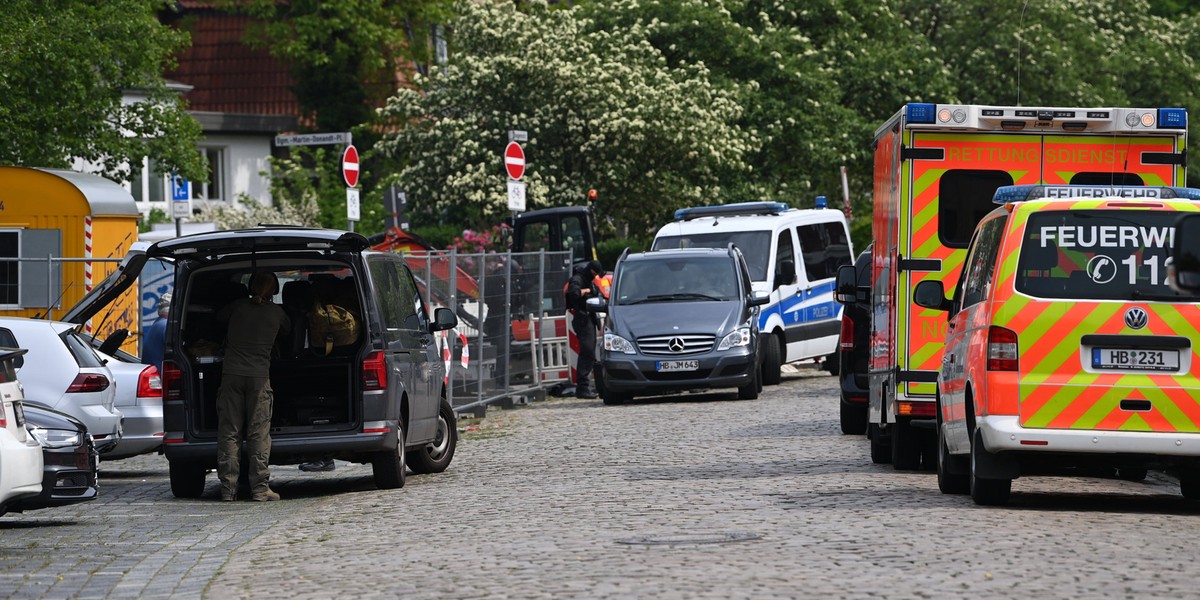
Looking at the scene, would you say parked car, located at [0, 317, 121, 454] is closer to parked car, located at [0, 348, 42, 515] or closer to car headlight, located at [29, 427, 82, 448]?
car headlight, located at [29, 427, 82, 448]

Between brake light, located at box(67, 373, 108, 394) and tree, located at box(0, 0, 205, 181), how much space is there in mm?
10305

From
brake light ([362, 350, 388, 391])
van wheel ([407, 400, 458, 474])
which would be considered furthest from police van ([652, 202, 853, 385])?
brake light ([362, 350, 388, 391])

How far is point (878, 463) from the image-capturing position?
16.2 metres

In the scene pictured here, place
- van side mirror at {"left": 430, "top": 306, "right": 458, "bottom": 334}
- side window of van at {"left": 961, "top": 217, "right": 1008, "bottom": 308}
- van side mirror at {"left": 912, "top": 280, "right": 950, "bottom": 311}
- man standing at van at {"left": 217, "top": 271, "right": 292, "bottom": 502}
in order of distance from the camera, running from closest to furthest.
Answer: side window of van at {"left": 961, "top": 217, "right": 1008, "bottom": 308}
van side mirror at {"left": 912, "top": 280, "right": 950, "bottom": 311}
man standing at van at {"left": 217, "top": 271, "right": 292, "bottom": 502}
van side mirror at {"left": 430, "top": 306, "right": 458, "bottom": 334}

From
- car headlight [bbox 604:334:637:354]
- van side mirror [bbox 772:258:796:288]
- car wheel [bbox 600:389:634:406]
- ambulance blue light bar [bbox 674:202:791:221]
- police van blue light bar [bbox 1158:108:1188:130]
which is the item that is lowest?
car wheel [bbox 600:389:634:406]

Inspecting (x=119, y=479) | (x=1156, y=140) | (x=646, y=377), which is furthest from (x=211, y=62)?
(x=1156, y=140)

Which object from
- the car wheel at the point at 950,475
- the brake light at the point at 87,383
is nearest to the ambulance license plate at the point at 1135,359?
the car wheel at the point at 950,475

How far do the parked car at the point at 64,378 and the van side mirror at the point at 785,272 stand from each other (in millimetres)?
13284

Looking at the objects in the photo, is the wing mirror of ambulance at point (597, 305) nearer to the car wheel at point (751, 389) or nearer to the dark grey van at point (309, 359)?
the car wheel at point (751, 389)

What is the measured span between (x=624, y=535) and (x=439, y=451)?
5.87 m

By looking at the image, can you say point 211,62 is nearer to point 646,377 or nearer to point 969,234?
point 646,377

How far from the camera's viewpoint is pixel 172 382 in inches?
587

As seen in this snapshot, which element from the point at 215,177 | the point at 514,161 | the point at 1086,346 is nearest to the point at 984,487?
the point at 1086,346

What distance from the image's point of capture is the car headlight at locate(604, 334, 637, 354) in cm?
2500
